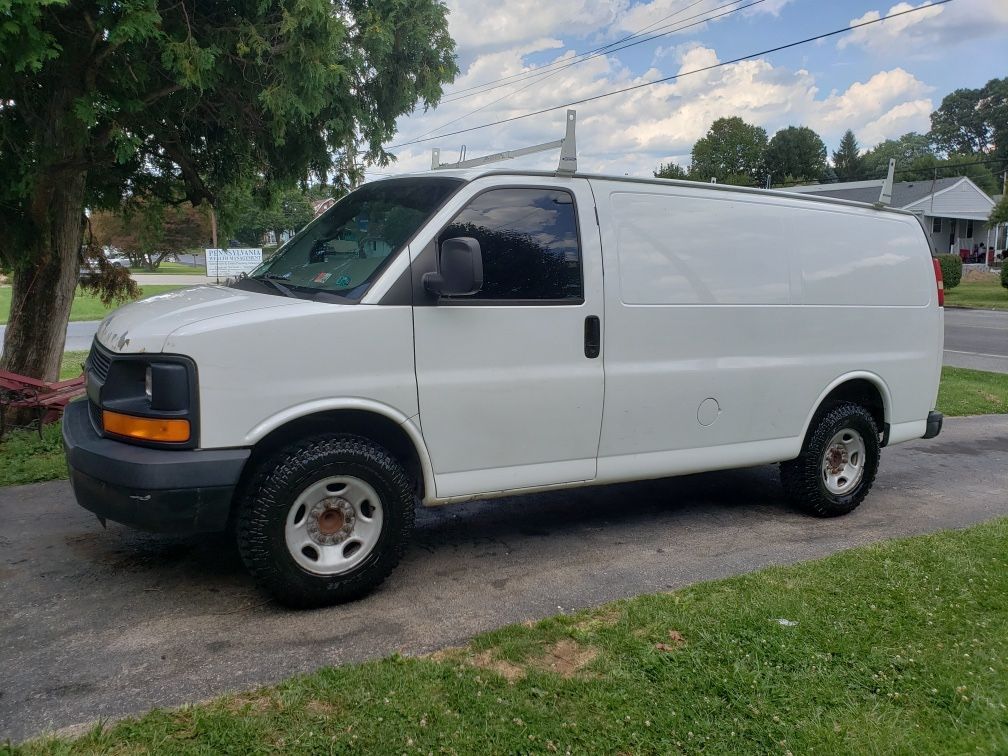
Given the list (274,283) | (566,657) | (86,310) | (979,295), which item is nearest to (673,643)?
(566,657)

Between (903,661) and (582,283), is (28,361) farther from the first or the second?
(903,661)

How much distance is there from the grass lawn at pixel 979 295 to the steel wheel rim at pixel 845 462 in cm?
2964

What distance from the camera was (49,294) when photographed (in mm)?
7652

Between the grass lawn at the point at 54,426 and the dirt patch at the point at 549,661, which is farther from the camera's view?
the grass lawn at the point at 54,426

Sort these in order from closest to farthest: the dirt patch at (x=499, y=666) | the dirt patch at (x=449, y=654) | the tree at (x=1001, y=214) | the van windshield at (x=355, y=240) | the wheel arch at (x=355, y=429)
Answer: the dirt patch at (x=499, y=666) < the dirt patch at (x=449, y=654) < the wheel arch at (x=355, y=429) < the van windshield at (x=355, y=240) < the tree at (x=1001, y=214)

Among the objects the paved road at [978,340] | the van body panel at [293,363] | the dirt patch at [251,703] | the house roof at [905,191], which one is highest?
the house roof at [905,191]

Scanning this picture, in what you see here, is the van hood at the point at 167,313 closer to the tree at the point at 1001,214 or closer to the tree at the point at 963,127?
the tree at the point at 1001,214

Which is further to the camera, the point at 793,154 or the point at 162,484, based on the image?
the point at 793,154

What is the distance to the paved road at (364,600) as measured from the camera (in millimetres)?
3371

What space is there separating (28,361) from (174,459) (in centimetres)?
514

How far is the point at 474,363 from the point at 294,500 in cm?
115

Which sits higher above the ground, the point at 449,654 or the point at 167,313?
the point at 167,313

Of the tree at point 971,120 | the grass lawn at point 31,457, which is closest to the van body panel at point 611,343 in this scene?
the grass lawn at point 31,457

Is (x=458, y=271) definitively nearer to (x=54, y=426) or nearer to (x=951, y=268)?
(x=54, y=426)
